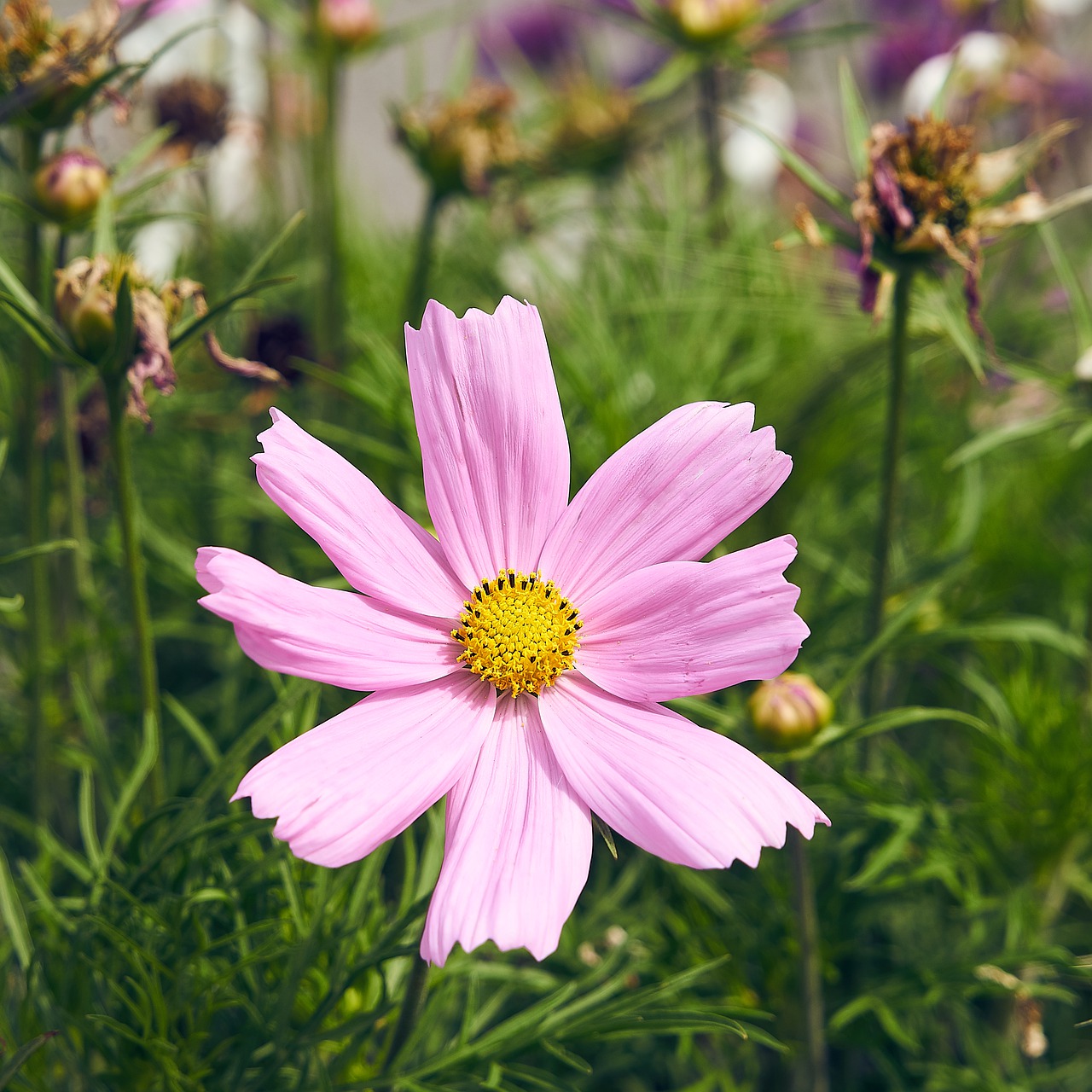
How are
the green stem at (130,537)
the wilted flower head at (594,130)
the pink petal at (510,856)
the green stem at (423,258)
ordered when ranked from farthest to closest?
1. the wilted flower head at (594,130)
2. the green stem at (423,258)
3. the green stem at (130,537)
4. the pink petal at (510,856)

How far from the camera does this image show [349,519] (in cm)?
39

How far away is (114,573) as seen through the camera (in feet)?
2.68

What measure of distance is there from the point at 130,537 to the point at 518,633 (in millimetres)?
150

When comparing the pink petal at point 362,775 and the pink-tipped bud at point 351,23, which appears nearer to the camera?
the pink petal at point 362,775

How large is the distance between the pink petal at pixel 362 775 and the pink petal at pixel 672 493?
0.08m

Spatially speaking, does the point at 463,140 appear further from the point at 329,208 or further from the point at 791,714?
the point at 791,714

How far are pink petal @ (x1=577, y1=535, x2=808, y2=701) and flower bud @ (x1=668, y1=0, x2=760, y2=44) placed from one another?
59 centimetres

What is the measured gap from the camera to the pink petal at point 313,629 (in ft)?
1.12

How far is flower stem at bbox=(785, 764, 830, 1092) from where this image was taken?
19.2 inches

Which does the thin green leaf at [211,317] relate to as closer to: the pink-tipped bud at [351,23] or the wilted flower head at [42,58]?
the wilted flower head at [42,58]


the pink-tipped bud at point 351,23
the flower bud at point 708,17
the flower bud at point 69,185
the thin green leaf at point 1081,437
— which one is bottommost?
the thin green leaf at point 1081,437

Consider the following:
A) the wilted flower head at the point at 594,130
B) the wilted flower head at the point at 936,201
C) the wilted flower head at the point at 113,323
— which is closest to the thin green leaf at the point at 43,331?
the wilted flower head at the point at 113,323

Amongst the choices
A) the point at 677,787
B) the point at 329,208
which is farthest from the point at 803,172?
the point at 329,208

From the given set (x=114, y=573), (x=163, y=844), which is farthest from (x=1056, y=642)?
(x=114, y=573)
